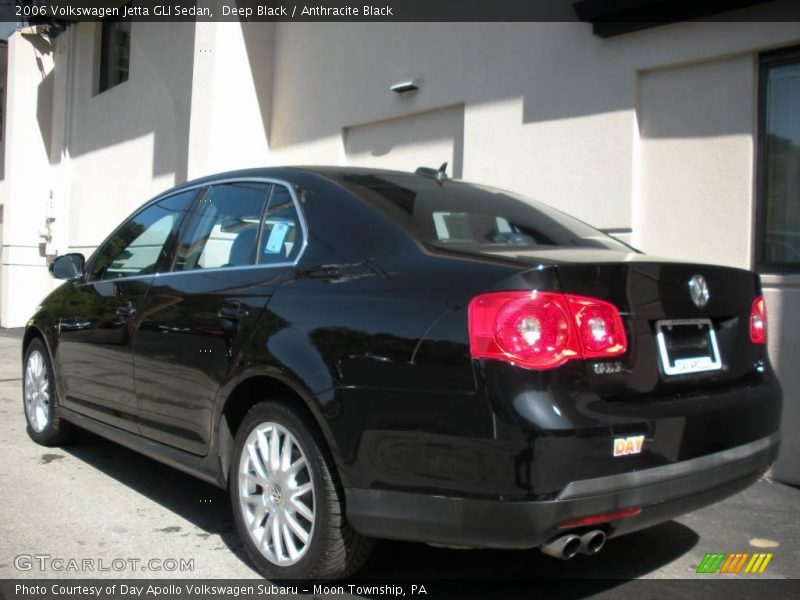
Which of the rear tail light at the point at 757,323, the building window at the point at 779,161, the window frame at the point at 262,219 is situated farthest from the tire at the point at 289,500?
the building window at the point at 779,161

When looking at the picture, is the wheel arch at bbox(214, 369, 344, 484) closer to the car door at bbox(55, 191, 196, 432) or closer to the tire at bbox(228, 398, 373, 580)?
the tire at bbox(228, 398, 373, 580)

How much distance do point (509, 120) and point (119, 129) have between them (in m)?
8.23

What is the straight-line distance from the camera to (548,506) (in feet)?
8.05

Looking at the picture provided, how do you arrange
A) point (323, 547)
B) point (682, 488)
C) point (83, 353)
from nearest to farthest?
1. point (682, 488)
2. point (323, 547)
3. point (83, 353)

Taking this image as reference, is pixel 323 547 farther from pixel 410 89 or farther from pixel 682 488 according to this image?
pixel 410 89

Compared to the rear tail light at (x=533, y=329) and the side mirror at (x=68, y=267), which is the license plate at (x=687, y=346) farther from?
the side mirror at (x=68, y=267)

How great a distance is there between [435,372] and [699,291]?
1119mm

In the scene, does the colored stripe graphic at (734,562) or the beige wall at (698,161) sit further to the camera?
the beige wall at (698,161)

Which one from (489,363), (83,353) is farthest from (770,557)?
(83,353)

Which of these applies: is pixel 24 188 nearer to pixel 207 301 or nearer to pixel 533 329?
pixel 207 301

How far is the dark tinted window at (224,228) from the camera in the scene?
3760 mm

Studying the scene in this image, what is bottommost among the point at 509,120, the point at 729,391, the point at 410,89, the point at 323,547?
the point at 323,547

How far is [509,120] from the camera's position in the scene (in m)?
6.70

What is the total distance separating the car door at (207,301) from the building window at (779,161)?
10.9 feet
